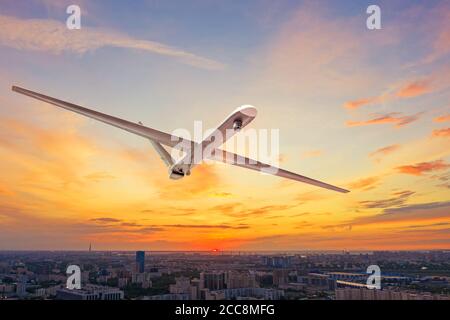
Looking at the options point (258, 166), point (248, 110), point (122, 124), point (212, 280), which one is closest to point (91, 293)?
point (212, 280)

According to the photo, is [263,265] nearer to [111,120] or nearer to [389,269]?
[389,269]

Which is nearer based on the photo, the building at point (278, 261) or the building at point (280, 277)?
the building at point (280, 277)

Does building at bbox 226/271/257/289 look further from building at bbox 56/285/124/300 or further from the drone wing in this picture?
the drone wing

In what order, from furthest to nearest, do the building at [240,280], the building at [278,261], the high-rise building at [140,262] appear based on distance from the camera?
the building at [278,261], the high-rise building at [140,262], the building at [240,280]

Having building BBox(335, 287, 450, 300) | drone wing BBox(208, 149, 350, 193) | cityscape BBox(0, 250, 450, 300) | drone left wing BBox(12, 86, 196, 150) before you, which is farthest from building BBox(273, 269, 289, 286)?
drone left wing BBox(12, 86, 196, 150)

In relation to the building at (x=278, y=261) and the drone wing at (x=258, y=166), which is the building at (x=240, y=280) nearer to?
the building at (x=278, y=261)

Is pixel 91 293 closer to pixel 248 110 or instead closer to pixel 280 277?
pixel 280 277

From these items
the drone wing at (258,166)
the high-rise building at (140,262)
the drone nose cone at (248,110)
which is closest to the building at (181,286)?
the high-rise building at (140,262)
